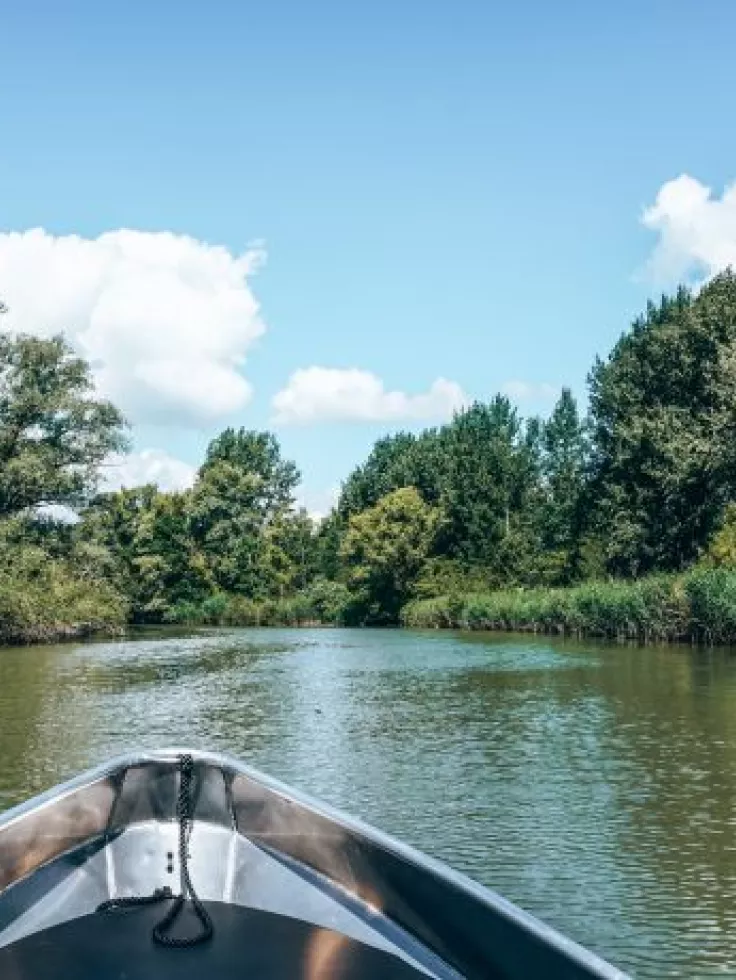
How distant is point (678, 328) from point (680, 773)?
1548 inches

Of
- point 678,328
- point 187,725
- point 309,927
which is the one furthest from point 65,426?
point 309,927

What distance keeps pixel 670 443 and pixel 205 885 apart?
4286 centimetres

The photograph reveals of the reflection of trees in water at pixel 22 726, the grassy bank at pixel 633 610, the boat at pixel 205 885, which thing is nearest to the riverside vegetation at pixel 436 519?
the grassy bank at pixel 633 610

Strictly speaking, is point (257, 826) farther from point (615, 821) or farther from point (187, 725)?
point (187, 725)

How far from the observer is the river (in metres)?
7.47

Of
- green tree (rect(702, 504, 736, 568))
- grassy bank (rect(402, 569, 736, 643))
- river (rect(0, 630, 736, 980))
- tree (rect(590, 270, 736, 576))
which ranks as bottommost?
river (rect(0, 630, 736, 980))

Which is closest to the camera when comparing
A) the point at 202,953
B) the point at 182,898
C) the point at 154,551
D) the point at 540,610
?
the point at 202,953

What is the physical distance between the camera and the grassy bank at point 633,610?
33.6m

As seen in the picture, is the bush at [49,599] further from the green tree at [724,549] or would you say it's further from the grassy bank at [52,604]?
the green tree at [724,549]

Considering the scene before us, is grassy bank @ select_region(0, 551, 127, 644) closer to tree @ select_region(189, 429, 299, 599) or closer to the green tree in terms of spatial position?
the green tree

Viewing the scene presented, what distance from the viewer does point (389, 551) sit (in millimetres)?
73500

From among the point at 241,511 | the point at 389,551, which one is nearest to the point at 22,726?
the point at 389,551

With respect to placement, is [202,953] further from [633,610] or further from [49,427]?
[49,427]

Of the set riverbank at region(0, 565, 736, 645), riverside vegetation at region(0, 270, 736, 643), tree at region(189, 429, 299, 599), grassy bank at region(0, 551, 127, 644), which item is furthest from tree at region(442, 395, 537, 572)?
grassy bank at region(0, 551, 127, 644)
